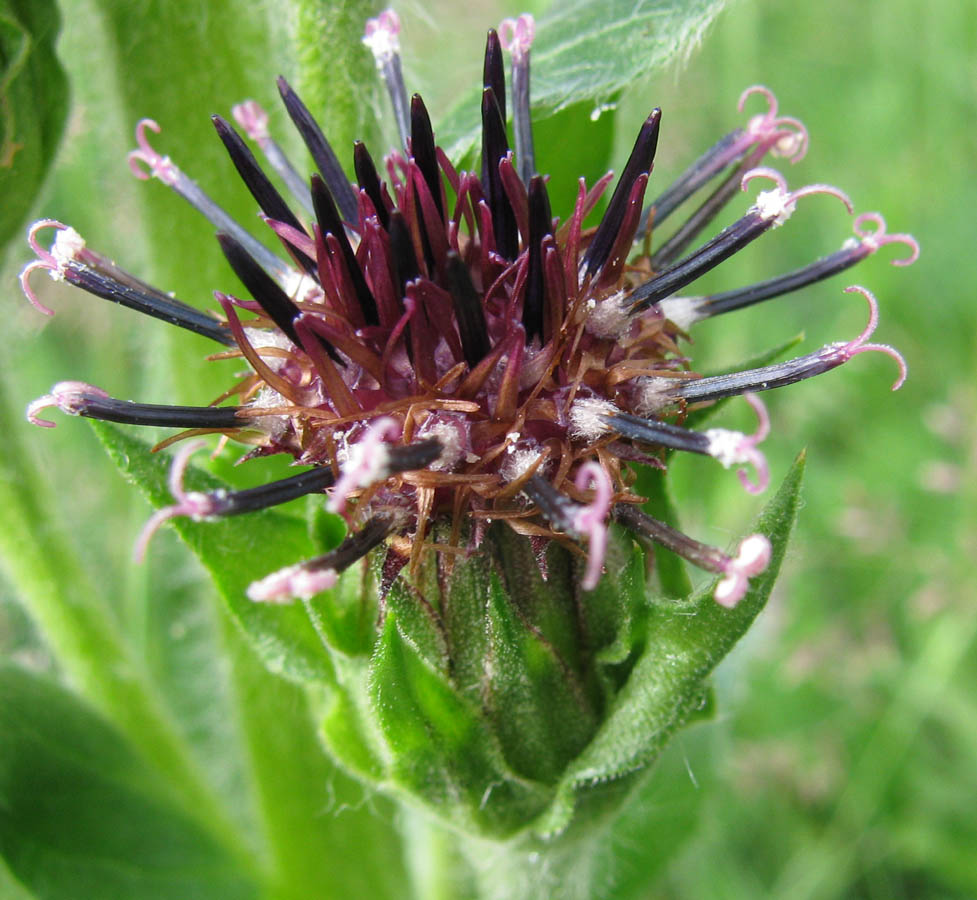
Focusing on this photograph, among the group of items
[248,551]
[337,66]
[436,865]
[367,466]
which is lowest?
[436,865]

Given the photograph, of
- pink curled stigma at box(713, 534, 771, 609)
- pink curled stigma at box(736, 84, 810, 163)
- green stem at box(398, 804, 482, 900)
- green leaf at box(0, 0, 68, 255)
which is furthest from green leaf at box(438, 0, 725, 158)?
green stem at box(398, 804, 482, 900)

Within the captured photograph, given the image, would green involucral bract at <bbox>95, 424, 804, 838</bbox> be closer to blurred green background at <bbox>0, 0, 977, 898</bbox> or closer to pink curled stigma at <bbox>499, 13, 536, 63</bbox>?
blurred green background at <bbox>0, 0, 977, 898</bbox>

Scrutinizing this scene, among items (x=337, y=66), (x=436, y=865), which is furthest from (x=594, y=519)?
(x=436, y=865)

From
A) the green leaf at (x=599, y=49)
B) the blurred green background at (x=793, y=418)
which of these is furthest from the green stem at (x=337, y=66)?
the green leaf at (x=599, y=49)

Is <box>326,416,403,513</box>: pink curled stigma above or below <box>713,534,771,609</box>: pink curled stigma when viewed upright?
above

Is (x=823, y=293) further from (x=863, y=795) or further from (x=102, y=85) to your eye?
(x=102, y=85)

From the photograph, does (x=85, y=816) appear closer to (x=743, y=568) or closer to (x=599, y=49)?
(x=743, y=568)
